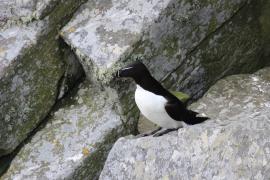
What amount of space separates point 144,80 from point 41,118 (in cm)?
166

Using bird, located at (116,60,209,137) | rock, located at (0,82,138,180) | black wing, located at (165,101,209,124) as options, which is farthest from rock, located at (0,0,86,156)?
black wing, located at (165,101,209,124)

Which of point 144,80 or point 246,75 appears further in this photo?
point 246,75

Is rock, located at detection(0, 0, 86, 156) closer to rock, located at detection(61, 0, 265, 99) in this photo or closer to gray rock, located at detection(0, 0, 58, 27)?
gray rock, located at detection(0, 0, 58, 27)

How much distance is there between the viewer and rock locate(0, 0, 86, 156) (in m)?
6.62

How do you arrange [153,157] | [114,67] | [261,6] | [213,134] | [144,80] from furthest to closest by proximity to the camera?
[261,6] < [114,67] < [144,80] < [153,157] < [213,134]

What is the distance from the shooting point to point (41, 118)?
6961 millimetres

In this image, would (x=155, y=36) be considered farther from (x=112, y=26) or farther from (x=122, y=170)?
(x=122, y=170)

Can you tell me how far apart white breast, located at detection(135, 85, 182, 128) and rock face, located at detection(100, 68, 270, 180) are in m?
0.66

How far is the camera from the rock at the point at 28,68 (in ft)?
21.7

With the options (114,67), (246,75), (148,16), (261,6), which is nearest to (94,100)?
(114,67)

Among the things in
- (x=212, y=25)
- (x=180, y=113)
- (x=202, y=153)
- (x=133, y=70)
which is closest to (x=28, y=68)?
(x=133, y=70)

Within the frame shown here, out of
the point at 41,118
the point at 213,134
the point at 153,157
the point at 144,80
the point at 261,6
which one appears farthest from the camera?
the point at 261,6

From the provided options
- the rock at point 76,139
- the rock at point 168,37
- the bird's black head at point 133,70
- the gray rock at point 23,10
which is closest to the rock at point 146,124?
the rock at point 76,139

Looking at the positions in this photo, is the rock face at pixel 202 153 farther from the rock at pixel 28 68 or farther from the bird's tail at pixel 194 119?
the rock at pixel 28 68
